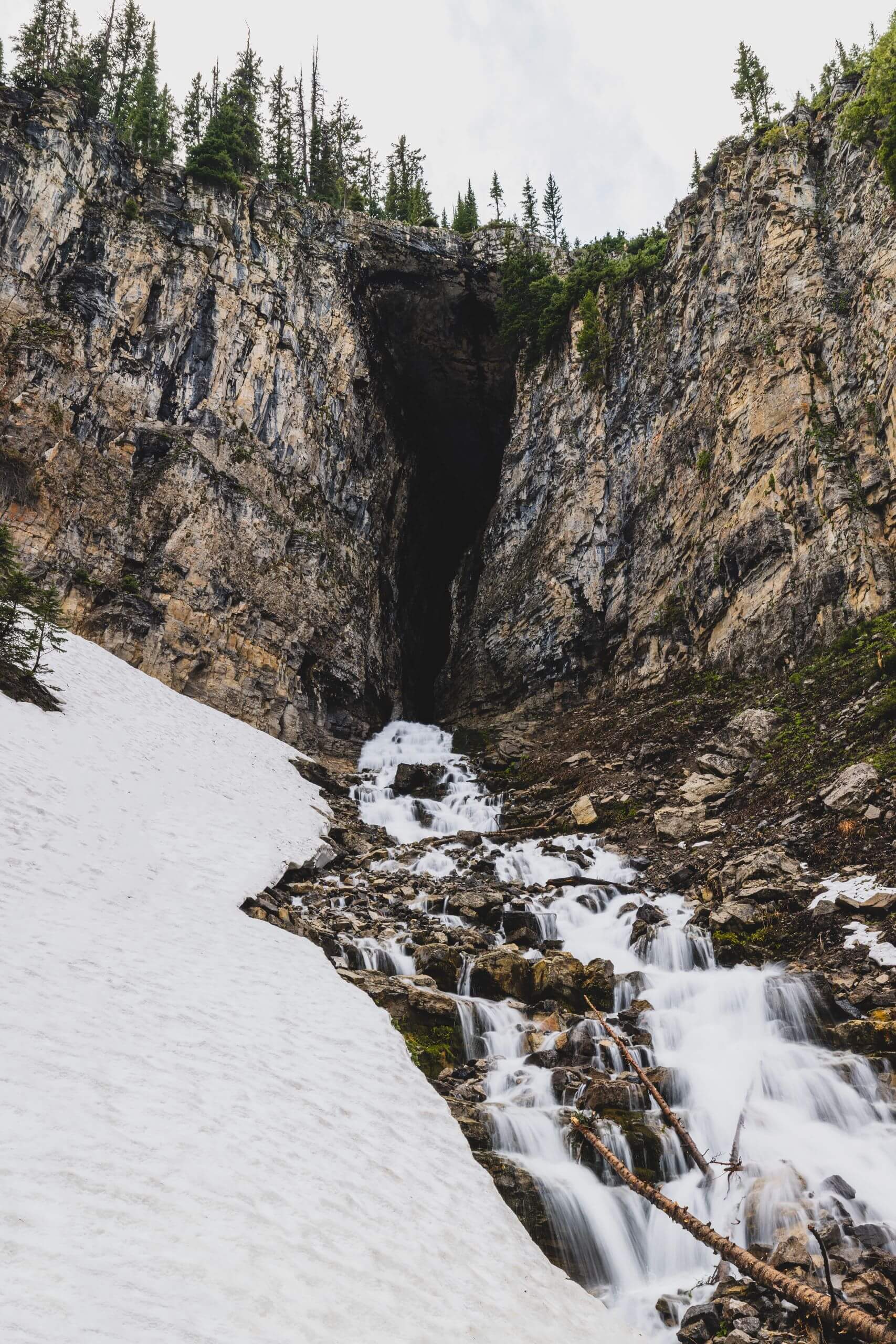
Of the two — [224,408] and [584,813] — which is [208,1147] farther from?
[224,408]

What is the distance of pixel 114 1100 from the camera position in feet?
16.6

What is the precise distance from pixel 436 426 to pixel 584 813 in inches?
1354

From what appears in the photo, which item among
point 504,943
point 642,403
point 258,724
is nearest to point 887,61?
point 642,403

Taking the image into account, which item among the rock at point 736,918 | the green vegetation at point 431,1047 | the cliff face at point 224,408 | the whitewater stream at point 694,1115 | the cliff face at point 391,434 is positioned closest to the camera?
the whitewater stream at point 694,1115

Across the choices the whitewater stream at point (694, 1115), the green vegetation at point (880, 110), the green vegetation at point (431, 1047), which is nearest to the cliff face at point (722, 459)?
the green vegetation at point (880, 110)

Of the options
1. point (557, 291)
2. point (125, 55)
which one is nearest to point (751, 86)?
point (557, 291)

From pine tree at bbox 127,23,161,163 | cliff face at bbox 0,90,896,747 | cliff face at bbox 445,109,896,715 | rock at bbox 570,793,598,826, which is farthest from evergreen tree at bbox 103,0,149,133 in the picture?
rock at bbox 570,793,598,826

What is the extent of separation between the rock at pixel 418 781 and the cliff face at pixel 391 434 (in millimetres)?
6005

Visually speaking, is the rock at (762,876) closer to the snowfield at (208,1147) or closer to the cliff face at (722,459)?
the snowfield at (208,1147)

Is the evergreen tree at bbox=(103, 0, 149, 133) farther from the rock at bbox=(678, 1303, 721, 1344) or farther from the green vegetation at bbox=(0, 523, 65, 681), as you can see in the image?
the rock at bbox=(678, 1303, 721, 1344)

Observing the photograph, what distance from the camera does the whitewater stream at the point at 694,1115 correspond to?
6270 mm

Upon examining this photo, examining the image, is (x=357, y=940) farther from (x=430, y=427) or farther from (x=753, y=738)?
(x=430, y=427)

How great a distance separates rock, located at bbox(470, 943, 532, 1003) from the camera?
10562 millimetres

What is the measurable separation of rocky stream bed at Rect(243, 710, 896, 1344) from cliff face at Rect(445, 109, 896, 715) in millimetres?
7212
